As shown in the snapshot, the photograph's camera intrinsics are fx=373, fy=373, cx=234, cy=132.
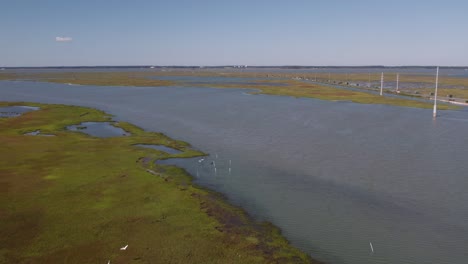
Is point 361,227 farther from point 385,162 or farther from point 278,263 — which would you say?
point 385,162

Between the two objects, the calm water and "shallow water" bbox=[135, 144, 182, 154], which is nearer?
the calm water

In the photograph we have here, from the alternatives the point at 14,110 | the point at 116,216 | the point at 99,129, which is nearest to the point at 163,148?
the point at 99,129

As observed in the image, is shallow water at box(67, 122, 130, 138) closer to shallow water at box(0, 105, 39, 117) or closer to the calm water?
the calm water

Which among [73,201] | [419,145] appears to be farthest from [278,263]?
[419,145]

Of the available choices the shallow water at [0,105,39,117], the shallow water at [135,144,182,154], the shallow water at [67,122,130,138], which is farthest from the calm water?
the shallow water at [0,105,39,117]

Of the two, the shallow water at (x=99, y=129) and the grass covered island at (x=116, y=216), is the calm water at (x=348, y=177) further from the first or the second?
the shallow water at (x=99, y=129)
